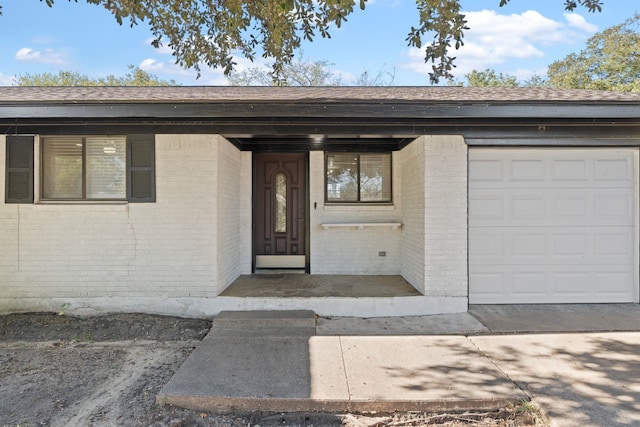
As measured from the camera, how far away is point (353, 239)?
273 inches

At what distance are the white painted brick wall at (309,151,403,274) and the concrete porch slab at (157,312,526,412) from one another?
2477mm

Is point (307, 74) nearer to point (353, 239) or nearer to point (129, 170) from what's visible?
point (353, 239)

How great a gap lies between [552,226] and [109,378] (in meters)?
6.04

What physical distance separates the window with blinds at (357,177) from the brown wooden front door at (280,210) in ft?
1.84

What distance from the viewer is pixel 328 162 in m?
7.04

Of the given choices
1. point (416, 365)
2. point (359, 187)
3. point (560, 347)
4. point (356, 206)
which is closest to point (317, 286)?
point (356, 206)

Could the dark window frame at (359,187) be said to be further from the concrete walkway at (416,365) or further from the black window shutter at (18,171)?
the black window shutter at (18,171)

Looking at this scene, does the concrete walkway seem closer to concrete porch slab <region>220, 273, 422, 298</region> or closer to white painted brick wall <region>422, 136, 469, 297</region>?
concrete porch slab <region>220, 273, 422, 298</region>

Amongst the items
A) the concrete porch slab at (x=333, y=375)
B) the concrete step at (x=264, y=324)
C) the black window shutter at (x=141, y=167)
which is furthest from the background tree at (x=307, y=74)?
the concrete porch slab at (x=333, y=375)

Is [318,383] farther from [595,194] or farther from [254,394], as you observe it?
[595,194]

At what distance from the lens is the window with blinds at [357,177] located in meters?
7.02

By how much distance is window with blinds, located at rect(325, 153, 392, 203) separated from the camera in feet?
23.0

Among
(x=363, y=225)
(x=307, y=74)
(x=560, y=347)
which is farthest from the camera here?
(x=307, y=74)

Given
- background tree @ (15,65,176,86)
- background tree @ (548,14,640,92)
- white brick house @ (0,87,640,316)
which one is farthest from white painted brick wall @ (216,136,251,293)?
background tree @ (15,65,176,86)
